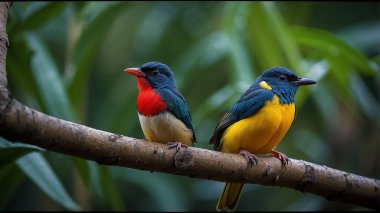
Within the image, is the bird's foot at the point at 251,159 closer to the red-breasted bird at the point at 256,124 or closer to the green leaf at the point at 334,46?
the red-breasted bird at the point at 256,124

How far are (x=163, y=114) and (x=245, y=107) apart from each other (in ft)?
1.62

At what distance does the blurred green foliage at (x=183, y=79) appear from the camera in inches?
141

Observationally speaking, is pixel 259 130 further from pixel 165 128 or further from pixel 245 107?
pixel 165 128

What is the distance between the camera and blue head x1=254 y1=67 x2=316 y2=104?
3.44 metres

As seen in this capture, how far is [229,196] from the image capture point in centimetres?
341

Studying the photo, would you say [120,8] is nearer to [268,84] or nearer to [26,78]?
[26,78]

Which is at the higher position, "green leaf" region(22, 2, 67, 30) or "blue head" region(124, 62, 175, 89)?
"green leaf" region(22, 2, 67, 30)

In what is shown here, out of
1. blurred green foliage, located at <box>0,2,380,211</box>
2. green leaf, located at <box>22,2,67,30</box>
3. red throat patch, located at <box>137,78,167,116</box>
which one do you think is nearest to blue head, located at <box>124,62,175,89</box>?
red throat patch, located at <box>137,78,167,116</box>

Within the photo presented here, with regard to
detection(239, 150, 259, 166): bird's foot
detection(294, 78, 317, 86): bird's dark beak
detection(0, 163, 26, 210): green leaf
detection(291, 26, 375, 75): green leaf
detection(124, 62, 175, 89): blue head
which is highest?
detection(291, 26, 375, 75): green leaf

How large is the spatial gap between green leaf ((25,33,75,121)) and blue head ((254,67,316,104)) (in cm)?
123

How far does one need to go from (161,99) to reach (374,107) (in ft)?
7.99

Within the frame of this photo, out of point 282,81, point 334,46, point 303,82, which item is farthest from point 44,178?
point 334,46

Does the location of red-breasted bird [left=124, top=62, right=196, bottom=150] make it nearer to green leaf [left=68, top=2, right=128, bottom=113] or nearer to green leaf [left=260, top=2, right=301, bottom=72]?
green leaf [left=68, top=2, right=128, bottom=113]

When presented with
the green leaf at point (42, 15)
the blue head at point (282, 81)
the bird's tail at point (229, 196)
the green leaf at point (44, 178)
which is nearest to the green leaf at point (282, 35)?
the blue head at point (282, 81)
